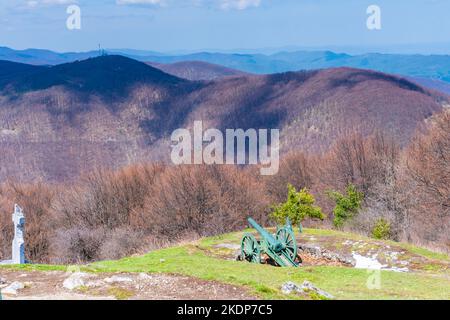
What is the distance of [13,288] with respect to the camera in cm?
1443

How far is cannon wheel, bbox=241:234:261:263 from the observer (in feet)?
71.8

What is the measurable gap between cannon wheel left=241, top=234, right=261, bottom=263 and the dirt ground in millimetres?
6407

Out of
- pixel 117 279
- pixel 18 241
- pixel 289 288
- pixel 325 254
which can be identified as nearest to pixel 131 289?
pixel 117 279

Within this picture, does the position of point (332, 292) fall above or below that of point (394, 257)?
above

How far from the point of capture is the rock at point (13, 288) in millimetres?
14102

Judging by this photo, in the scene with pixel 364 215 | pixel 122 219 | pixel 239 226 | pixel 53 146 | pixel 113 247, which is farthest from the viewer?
pixel 53 146

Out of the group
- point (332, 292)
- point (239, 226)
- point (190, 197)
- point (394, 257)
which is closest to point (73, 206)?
point (190, 197)

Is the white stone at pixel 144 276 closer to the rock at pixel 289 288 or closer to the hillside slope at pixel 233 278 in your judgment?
the hillside slope at pixel 233 278

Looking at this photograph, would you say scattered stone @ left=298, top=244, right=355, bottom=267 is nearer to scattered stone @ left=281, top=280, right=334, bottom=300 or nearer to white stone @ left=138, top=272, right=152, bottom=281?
scattered stone @ left=281, top=280, right=334, bottom=300

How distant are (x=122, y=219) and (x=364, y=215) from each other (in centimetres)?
2501

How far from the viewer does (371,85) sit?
185000 mm

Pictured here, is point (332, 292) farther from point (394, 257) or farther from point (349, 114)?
point (349, 114)

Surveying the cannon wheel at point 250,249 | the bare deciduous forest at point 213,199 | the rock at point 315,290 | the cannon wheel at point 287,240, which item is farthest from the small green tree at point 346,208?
the rock at point 315,290
